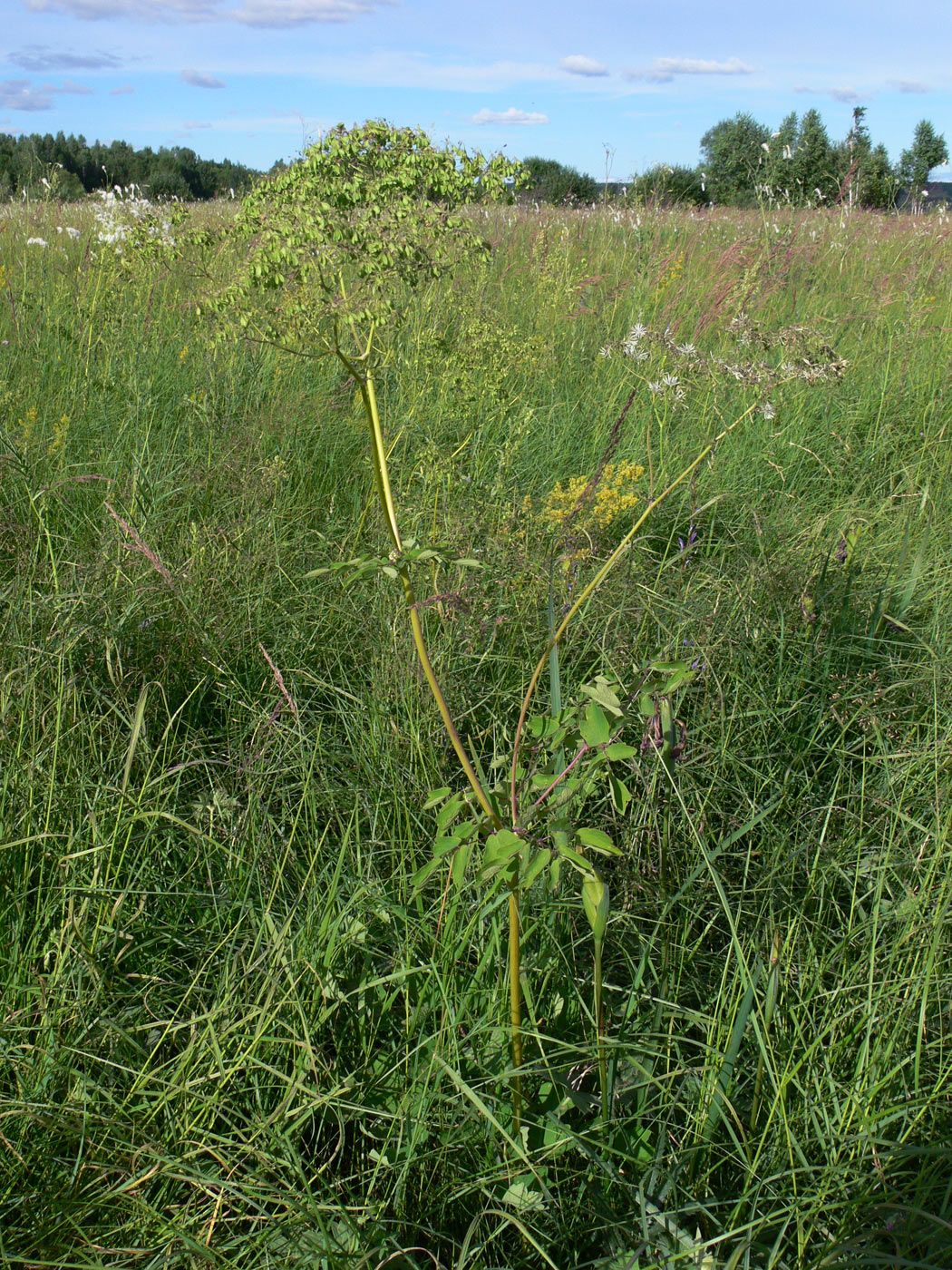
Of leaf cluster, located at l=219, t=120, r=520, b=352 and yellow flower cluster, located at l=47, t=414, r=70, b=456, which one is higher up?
leaf cluster, located at l=219, t=120, r=520, b=352

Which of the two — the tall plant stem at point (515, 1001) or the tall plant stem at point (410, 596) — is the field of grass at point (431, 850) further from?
the tall plant stem at point (410, 596)

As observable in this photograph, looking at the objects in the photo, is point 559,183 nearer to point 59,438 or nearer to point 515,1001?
point 59,438

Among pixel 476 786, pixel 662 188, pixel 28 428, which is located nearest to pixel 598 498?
pixel 476 786

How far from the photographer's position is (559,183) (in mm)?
16328

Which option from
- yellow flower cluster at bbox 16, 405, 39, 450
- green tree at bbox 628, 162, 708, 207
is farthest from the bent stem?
green tree at bbox 628, 162, 708, 207

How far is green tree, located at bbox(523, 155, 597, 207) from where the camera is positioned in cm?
1247

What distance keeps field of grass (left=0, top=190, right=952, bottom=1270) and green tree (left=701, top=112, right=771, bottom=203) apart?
201 inches

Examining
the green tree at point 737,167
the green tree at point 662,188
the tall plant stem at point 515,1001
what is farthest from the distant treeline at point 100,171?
the green tree at point 737,167

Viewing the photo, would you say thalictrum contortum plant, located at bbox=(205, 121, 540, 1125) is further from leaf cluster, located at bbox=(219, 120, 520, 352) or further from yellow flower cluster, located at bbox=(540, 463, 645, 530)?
yellow flower cluster, located at bbox=(540, 463, 645, 530)

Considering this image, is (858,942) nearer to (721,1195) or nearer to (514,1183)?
(721,1195)

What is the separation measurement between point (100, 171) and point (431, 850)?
8.34 metres

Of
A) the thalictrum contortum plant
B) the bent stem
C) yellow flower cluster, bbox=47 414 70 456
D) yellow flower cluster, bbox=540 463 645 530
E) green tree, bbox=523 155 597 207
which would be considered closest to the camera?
the bent stem

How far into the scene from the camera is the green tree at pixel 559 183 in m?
12.5

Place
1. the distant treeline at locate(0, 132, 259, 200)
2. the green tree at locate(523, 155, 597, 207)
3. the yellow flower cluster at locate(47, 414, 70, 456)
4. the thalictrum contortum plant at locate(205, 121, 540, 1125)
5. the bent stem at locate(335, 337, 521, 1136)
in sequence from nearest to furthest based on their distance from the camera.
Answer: the bent stem at locate(335, 337, 521, 1136), the thalictrum contortum plant at locate(205, 121, 540, 1125), the yellow flower cluster at locate(47, 414, 70, 456), the distant treeline at locate(0, 132, 259, 200), the green tree at locate(523, 155, 597, 207)
